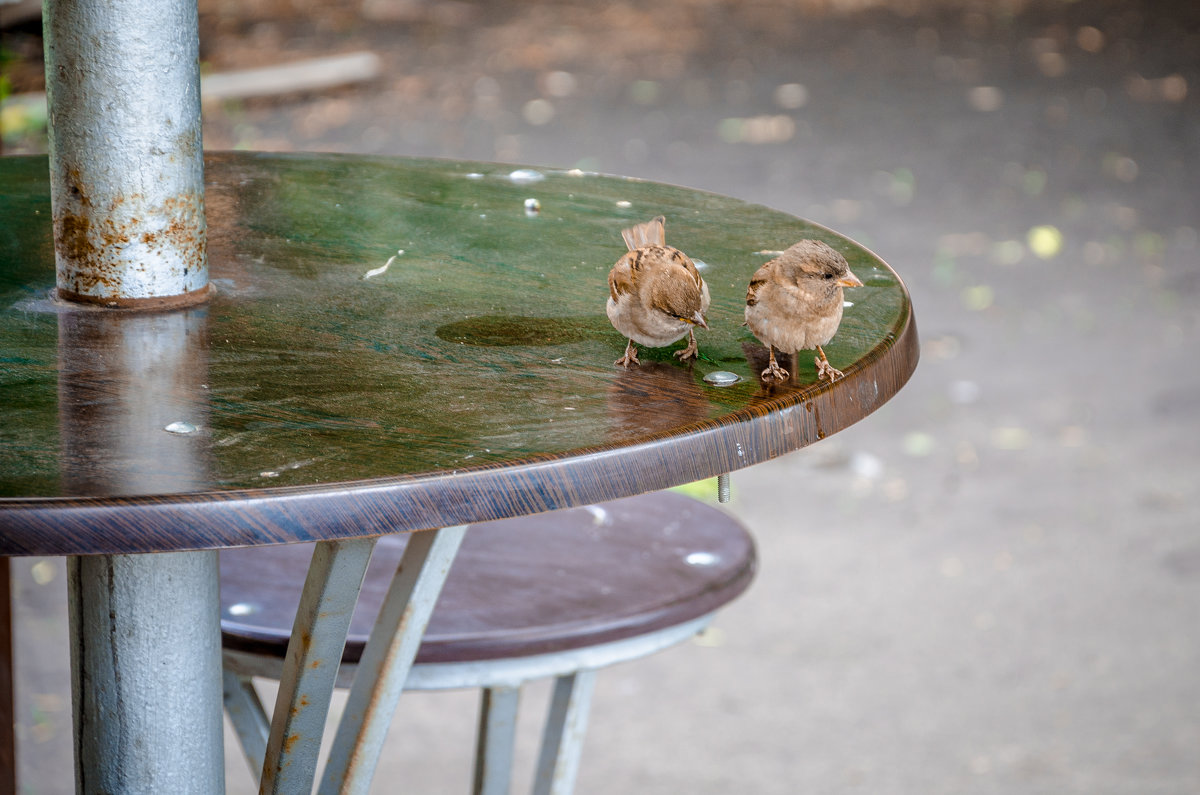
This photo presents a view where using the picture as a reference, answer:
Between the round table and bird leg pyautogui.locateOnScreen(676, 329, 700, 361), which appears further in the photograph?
bird leg pyautogui.locateOnScreen(676, 329, 700, 361)

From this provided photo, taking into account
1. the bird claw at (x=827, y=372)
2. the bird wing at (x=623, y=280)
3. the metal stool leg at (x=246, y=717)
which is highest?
the bird wing at (x=623, y=280)

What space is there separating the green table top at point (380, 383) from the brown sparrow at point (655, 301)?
0.08ft

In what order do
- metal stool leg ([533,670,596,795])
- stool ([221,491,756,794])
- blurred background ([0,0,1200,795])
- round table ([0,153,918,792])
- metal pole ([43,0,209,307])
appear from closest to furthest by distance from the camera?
1. round table ([0,153,918,792])
2. metal pole ([43,0,209,307])
3. stool ([221,491,756,794])
4. metal stool leg ([533,670,596,795])
5. blurred background ([0,0,1200,795])

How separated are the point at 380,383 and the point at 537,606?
624mm

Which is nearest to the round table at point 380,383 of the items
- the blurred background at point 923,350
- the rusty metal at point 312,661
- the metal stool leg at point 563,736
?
the rusty metal at point 312,661

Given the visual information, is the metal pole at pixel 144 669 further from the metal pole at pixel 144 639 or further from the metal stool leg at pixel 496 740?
the metal stool leg at pixel 496 740

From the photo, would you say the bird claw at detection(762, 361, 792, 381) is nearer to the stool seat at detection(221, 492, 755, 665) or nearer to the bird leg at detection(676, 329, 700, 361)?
the bird leg at detection(676, 329, 700, 361)

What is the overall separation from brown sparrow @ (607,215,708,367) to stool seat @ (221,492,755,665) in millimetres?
505

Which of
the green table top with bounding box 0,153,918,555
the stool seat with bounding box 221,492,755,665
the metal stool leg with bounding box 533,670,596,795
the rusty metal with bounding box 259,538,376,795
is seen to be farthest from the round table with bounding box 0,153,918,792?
the metal stool leg with bounding box 533,670,596,795

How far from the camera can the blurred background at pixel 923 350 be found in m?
2.85

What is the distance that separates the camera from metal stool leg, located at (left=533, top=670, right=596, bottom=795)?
5.68 feet

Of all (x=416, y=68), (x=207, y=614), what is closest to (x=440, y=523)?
(x=207, y=614)

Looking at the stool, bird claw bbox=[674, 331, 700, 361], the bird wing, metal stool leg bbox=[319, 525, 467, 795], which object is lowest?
the stool

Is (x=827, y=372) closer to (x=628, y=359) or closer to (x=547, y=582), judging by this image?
(x=628, y=359)
